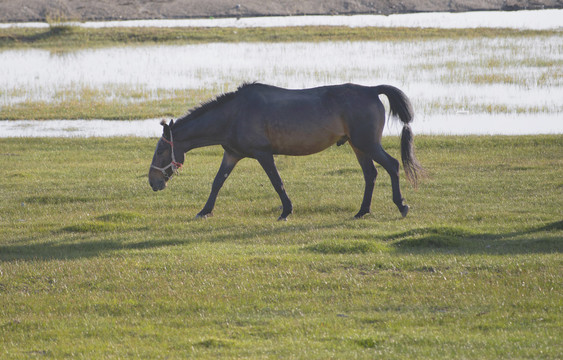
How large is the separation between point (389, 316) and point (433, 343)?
3.04 ft

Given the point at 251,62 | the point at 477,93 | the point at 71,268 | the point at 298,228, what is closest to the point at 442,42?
the point at 251,62

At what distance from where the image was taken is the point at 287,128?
1306 cm

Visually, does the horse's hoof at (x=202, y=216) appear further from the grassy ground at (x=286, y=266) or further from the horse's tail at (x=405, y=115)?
the horse's tail at (x=405, y=115)

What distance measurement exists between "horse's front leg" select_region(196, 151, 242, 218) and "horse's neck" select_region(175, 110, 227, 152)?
36cm

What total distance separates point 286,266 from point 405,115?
4405mm

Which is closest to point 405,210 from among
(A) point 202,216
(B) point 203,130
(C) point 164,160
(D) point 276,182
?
(D) point 276,182

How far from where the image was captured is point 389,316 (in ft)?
25.8

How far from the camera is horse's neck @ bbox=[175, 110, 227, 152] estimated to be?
43.3 feet

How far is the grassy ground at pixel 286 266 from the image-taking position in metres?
7.25

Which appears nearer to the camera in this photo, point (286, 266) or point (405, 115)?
point (286, 266)

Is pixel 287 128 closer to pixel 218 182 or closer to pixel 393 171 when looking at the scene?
pixel 218 182

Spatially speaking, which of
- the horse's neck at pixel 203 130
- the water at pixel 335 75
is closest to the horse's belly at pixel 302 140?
the horse's neck at pixel 203 130

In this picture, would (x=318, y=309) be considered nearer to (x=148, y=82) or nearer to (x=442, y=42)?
(x=148, y=82)

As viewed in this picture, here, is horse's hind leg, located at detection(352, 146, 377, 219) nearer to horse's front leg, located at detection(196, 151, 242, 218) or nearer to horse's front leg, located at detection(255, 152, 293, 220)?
horse's front leg, located at detection(255, 152, 293, 220)
